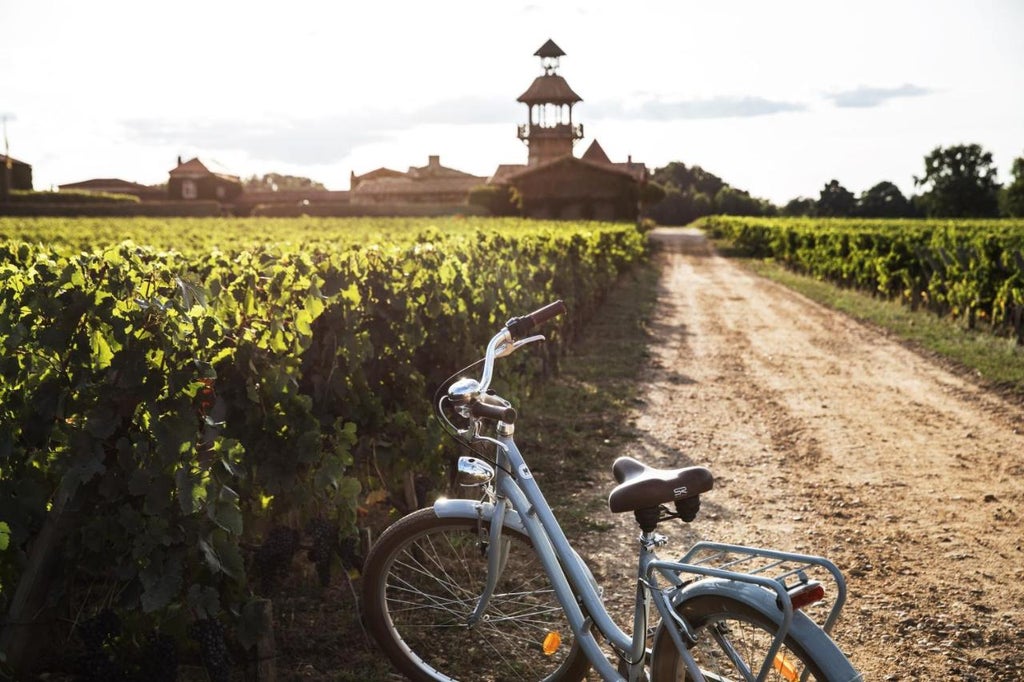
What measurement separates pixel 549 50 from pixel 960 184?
55.5m

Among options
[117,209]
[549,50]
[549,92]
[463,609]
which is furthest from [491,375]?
[549,50]

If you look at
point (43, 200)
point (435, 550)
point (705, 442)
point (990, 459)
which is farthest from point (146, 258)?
point (43, 200)

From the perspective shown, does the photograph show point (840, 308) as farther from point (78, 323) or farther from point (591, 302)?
point (78, 323)

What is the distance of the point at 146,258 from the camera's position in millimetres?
5312

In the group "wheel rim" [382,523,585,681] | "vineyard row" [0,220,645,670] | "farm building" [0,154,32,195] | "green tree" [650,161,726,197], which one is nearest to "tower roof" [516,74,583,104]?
"farm building" [0,154,32,195]

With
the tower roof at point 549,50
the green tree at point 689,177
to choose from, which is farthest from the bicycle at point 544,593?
the green tree at point 689,177

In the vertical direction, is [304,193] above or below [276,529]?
above

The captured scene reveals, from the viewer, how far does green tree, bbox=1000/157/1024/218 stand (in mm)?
90875

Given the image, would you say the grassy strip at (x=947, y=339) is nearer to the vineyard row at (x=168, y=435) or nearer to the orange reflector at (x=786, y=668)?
the vineyard row at (x=168, y=435)

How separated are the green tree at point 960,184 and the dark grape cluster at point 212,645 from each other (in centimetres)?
10710

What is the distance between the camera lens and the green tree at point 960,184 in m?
100

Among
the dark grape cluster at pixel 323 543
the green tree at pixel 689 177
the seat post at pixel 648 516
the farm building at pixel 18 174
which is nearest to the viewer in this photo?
the seat post at pixel 648 516

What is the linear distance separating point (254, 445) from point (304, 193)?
85876 millimetres

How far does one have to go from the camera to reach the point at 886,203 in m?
108
